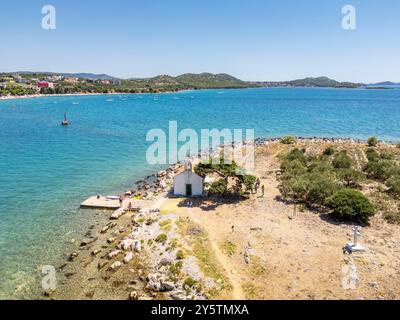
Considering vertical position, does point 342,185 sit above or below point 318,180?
below

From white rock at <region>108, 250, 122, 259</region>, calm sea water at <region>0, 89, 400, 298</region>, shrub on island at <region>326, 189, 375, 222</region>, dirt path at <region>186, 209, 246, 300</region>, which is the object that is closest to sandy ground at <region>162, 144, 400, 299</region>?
dirt path at <region>186, 209, 246, 300</region>

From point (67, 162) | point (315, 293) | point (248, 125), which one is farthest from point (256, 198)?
point (248, 125)

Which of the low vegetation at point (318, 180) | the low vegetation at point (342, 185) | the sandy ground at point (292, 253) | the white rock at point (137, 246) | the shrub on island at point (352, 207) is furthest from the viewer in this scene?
the low vegetation at point (318, 180)

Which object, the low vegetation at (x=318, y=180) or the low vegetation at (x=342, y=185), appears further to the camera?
the low vegetation at (x=318, y=180)

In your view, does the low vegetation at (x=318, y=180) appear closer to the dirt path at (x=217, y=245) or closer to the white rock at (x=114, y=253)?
the dirt path at (x=217, y=245)

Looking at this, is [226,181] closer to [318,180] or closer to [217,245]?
[318,180]

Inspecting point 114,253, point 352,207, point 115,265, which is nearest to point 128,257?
point 115,265

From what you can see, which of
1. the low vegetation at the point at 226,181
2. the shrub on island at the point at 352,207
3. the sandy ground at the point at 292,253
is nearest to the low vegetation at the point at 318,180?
the shrub on island at the point at 352,207
